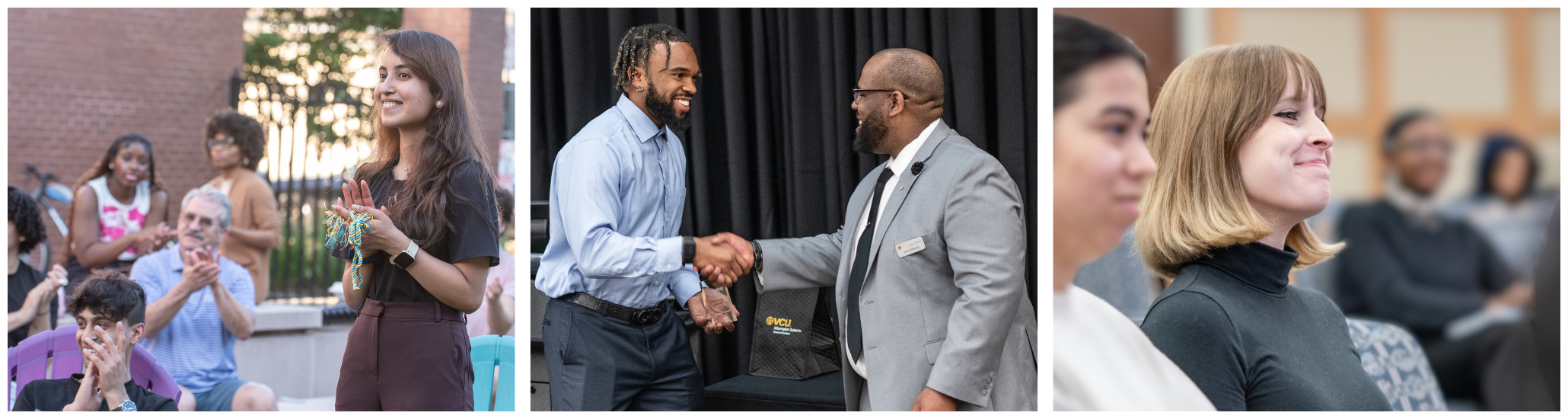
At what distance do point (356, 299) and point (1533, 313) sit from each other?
3883mm

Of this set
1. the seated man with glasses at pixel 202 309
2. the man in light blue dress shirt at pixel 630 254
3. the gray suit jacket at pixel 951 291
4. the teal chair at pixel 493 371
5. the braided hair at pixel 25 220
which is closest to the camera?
the gray suit jacket at pixel 951 291

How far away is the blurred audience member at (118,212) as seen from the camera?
4.06m

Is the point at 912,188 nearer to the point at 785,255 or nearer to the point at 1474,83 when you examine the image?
the point at 785,255

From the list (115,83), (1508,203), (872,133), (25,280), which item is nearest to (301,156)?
(25,280)

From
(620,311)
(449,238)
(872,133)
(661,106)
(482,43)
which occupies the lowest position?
(620,311)

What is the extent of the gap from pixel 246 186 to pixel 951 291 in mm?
3317

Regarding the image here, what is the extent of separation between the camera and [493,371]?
11.5 feet

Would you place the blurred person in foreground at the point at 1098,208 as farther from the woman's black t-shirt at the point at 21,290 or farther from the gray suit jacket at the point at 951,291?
the woman's black t-shirt at the point at 21,290

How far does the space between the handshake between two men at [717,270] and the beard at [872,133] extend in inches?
21.1

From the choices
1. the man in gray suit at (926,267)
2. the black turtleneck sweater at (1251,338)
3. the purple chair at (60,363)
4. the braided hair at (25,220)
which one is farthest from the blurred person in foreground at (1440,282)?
the braided hair at (25,220)

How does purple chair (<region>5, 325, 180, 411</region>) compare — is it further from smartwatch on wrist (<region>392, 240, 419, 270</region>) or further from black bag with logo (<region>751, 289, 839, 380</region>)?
black bag with logo (<region>751, 289, 839, 380</region>)

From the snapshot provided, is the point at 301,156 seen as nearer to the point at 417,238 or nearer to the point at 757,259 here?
the point at 417,238

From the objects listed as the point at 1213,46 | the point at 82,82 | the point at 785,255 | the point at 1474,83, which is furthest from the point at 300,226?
the point at 1474,83

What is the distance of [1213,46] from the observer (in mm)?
2377
